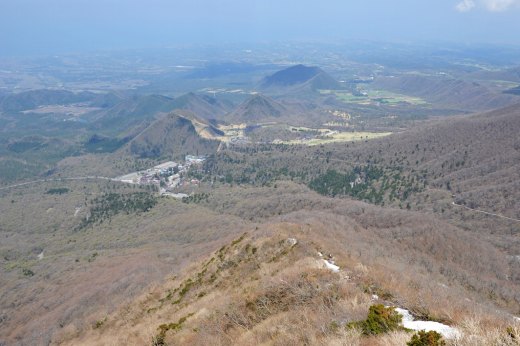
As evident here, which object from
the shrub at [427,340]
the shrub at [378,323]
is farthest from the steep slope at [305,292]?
the shrub at [427,340]

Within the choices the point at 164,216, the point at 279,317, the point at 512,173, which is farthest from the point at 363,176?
the point at 279,317

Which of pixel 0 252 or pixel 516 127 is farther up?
pixel 516 127

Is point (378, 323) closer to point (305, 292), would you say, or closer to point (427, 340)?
point (427, 340)

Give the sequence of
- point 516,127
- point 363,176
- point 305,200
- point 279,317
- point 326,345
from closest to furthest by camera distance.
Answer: point 326,345 < point 279,317 < point 305,200 < point 516,127 < point 363,176

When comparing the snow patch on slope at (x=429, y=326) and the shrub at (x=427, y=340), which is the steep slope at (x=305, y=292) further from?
the shrub at (x=427, y=340)

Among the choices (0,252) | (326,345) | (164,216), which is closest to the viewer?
(326,345)

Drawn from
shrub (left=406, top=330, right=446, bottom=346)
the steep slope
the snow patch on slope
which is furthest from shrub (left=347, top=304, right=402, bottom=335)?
shrub (left=406, top=330, right=446, bottom=346)

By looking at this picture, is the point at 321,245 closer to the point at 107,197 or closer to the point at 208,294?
the point at 208,294

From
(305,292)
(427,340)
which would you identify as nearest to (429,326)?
(427,340)

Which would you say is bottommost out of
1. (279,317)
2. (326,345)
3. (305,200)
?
(305,200)

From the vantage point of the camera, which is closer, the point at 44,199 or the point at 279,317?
the point at 279,317
